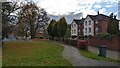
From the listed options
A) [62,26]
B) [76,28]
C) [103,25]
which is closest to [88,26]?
[103,25]

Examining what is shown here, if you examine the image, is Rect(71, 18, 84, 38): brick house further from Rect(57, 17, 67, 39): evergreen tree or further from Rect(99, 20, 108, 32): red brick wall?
Rect(57, 17, 67, 39): evergreen tree

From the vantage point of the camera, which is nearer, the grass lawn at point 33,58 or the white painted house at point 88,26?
the grass lawn at point 33,58

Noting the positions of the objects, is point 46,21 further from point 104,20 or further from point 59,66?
point 59,66

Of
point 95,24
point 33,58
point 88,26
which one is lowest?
point 33,58

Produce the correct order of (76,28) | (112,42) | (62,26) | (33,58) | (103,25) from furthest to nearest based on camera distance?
(76,28)
(103,25)
(62,26)
(112,42)
(33,58)

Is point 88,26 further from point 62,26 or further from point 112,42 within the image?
point 112,42

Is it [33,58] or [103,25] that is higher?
[103,25]

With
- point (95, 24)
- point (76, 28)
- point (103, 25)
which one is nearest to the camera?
point (103, 25)

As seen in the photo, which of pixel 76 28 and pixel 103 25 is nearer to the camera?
pixel 103 25

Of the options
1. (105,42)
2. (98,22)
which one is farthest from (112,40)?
(98,22)

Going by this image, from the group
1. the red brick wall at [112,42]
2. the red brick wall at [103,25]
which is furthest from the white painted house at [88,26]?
the red brick wall at [112,42]

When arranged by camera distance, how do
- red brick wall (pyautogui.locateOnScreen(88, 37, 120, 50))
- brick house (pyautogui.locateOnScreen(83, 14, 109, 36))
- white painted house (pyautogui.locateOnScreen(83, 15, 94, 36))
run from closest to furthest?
red brick wall (pyautogui.locateOnScreen(88, 37, 120, 50)), brick house (pyautogui.locateOnScreen(83, 14, 109, 36)), white painted house (pyautogui.locateOnScreen(83, 15, 94, 36))

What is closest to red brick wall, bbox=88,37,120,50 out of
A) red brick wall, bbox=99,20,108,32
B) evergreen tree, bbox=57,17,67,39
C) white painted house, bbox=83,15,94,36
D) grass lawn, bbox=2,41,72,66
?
grass lawn, bbox=2,41,72,66

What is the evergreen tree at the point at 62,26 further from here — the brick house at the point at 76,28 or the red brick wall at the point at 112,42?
the brick house at the point at 76,28
